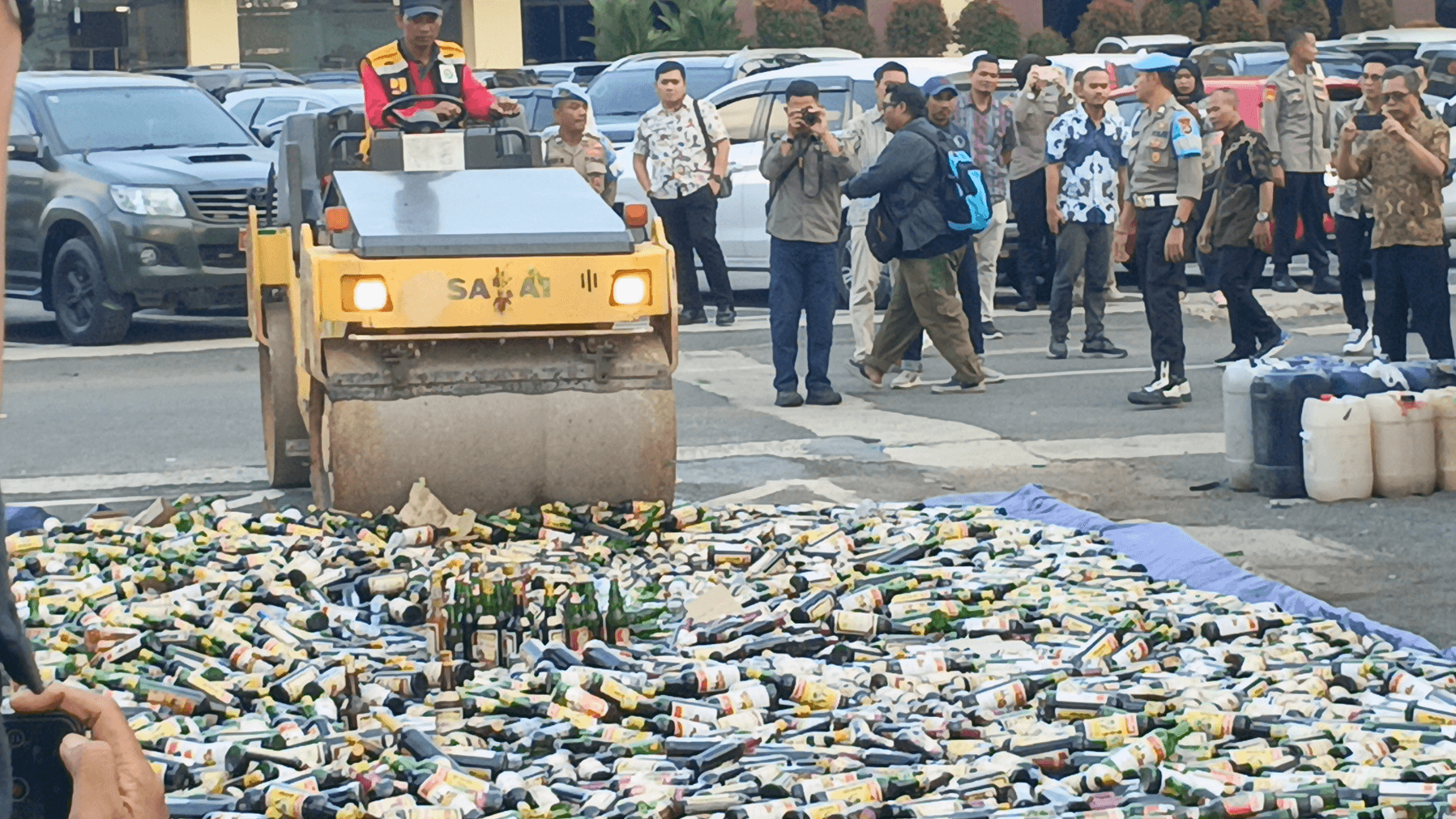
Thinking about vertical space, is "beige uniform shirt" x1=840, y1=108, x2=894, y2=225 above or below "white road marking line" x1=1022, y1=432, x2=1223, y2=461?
above

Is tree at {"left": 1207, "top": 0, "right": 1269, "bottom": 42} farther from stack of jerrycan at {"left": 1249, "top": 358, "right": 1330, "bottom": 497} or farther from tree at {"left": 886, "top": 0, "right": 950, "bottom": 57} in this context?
stack of jerrycan at {"left": 1249, "top": 358, "right": 1330, "bottom": 497}

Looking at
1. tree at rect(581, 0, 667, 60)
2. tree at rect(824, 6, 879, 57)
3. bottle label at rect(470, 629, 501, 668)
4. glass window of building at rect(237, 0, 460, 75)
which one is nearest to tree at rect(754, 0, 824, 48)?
tree at rect(824, 6, 879, 57)

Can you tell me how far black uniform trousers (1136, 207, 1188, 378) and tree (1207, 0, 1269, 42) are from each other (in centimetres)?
3095

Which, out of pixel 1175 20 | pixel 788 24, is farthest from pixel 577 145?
pixel 1175 20

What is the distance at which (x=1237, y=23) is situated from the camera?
41.9 m

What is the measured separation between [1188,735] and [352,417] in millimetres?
3677

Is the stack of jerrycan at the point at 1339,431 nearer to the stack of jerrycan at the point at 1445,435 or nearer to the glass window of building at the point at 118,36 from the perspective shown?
the stack of jerrycan at the point at 1445,435

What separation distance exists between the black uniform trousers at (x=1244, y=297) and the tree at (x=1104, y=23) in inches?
1173

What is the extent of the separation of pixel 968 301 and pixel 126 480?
5.48m

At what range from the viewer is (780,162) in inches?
493

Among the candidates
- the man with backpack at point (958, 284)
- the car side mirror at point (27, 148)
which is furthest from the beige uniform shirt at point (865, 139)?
the car side mirror at point (27, 148)

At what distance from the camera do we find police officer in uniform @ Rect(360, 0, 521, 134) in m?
9.27

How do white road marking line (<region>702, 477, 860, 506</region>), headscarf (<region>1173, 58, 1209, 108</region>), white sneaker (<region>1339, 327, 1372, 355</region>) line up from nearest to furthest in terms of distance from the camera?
white road marking line (<region>702, 477, 860, 506</region>), white sneaker (<region>1339, 327, 1372, 355</region>), headscarf (<region>1173, 58, 1209, 108</region>)

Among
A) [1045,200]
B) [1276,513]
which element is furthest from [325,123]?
[1045,200]
